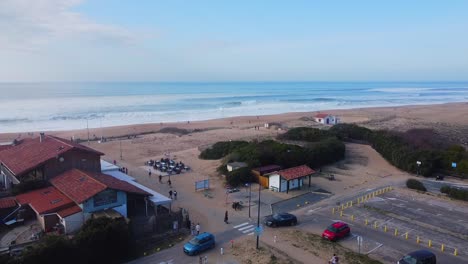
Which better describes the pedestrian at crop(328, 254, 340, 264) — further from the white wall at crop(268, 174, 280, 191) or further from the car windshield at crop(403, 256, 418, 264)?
the white wall at crop(268, 174, 280, 191)

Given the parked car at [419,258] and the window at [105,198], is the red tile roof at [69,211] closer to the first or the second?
the window at [105,198]

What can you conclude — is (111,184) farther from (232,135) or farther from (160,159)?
(232,135)

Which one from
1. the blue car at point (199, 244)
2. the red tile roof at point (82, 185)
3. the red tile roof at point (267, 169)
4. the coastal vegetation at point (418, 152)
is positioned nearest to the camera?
the blue car at point (199, 244)

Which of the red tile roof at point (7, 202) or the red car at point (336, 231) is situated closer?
the red car at point (336, 231)

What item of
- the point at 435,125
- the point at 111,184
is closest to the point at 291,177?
the point at 111,184

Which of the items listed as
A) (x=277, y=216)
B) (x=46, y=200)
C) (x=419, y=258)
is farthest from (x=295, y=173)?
(x=46, y=200)

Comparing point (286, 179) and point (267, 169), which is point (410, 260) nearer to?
point (286, 179)

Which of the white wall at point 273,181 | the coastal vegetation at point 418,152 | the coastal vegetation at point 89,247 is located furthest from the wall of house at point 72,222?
the coastal vegetation at point 418,152
